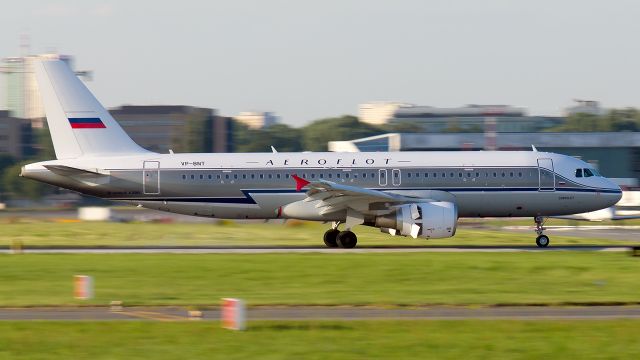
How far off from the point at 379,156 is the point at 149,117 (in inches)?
5763

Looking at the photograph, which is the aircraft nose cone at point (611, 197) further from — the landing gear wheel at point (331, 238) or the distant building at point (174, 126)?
the distant building at point (174, 126)

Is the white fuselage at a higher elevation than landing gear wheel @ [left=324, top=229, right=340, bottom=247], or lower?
higher

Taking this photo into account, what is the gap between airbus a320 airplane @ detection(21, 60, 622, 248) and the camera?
41031mm

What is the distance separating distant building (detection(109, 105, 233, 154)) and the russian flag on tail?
386 feet

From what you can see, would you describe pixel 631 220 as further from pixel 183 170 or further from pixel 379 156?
pixel 183 170

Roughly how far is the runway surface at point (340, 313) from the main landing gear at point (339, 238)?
Result: 55.8 ft

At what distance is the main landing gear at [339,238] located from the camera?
40.6 m

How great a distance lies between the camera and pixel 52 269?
32.2 meters

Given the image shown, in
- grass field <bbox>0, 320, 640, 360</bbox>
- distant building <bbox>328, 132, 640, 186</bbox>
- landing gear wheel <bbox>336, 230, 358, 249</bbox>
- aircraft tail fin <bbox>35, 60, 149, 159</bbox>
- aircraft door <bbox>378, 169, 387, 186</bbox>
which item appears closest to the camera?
grass field <bbox>0, 320, 640, 360</bbox>

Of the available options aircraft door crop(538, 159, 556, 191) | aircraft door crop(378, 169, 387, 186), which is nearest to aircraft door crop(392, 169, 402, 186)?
aircraft door crop(378, 169, 387, 186)

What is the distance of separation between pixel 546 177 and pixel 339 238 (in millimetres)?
8949

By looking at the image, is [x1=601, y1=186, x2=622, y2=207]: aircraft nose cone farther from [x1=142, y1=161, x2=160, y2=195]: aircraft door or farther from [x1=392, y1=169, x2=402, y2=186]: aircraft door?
[x1=142, y1=161, x2=160, y2=195]: aircraft door

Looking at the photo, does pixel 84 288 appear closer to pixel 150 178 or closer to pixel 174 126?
pixel 150 178

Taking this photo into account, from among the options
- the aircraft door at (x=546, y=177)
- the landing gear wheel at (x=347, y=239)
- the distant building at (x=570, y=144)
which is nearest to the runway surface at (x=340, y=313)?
the landing gear wheel at (x=347, y=239)
